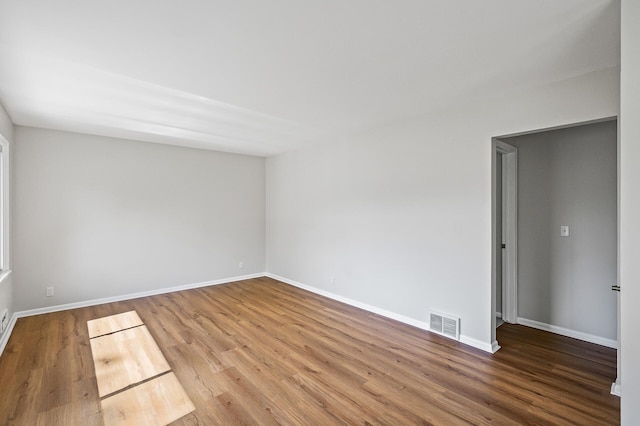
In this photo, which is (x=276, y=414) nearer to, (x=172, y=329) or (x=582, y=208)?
(x=172, y=329)

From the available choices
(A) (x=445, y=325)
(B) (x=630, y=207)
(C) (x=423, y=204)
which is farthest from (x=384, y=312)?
(B) (x=630, y=207)

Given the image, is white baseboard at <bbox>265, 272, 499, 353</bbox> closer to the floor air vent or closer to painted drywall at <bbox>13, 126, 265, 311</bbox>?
the floor air vent

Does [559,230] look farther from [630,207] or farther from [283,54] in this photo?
[283,54]

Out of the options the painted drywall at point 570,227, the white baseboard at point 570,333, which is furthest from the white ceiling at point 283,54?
the white baseboard at point 570,333

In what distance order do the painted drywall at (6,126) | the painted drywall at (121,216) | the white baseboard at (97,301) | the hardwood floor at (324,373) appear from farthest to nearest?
the painted drywall at (121,216)
the white baseboard at (97,301)
the painted drywall at (6,126)
the hardwood floor at (324,373)

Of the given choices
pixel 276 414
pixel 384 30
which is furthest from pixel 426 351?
pixel 384 30

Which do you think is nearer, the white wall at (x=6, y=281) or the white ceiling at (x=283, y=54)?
the white ceiling at (x=283, y=54)

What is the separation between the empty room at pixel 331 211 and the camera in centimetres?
189

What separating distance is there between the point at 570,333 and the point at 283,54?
159 inches

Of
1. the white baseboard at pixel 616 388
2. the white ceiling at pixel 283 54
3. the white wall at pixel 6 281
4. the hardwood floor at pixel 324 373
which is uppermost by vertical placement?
the white ceiling at pixel 283 54

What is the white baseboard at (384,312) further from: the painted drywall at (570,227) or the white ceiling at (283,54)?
the white ceiling at (283,54)

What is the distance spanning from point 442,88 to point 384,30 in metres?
1.16

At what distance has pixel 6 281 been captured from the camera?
135 inches

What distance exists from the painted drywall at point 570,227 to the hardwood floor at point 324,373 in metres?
0.37
